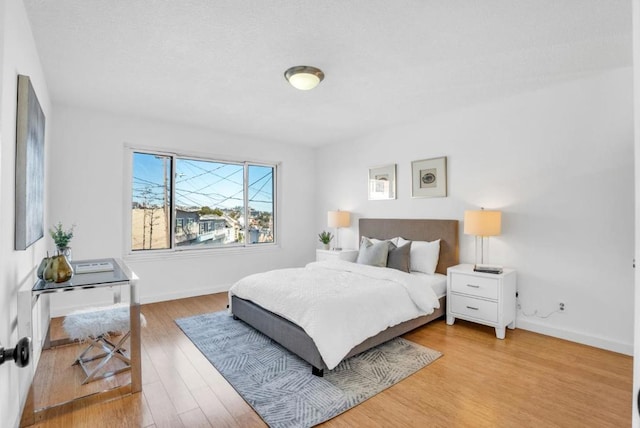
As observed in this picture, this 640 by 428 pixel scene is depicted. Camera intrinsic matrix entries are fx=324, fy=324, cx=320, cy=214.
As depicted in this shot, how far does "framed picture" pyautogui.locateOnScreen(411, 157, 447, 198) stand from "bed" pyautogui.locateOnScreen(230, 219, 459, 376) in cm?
38

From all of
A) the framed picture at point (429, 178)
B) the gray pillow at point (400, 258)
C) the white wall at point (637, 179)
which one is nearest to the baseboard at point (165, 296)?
the gray pillow at point (400, 258)

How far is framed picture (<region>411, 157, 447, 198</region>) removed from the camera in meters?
4.18

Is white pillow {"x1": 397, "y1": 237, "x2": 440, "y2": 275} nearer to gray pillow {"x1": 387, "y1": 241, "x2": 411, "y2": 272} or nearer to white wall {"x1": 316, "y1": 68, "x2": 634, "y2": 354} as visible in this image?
gray pillow {"x1": 387, "y1": 241, "x2": 411, "y2": 272}

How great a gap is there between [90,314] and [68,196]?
2.06 m

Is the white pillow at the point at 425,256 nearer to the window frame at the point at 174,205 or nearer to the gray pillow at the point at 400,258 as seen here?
the gray pillow at the point at 400,258

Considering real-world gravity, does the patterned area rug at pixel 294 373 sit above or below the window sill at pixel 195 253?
below

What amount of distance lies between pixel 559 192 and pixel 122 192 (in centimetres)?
509

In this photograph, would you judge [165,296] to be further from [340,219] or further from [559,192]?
[559,192]

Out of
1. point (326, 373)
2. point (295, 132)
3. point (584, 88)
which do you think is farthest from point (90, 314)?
point (584, 88)

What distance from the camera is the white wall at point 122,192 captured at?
12.8ft

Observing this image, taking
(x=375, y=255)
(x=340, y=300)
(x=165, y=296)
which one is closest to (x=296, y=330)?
(x=340, y=300)

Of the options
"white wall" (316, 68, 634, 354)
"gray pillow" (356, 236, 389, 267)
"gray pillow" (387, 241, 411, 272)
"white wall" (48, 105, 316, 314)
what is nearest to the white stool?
"white wall" (48, 105, 316, 314)

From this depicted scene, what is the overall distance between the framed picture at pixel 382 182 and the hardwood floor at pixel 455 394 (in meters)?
2.31

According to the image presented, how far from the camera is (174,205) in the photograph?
4.77m
